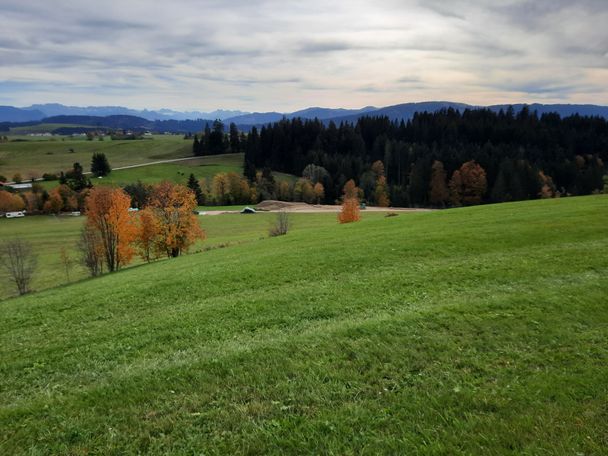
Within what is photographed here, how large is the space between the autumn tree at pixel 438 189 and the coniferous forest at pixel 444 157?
1.05ft

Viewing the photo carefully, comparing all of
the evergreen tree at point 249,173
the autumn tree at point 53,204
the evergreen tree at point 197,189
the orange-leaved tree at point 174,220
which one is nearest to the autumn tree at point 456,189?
the evergreen tree at point 249,173

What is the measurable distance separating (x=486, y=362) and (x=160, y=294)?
15737 mm

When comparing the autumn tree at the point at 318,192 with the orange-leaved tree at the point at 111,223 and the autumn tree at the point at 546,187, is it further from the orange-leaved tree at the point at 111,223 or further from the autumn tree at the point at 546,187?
the orange-leaved tree at the point at 111,223

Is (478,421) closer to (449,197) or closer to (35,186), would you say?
(449,197)

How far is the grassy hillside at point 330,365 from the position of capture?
25.9ft

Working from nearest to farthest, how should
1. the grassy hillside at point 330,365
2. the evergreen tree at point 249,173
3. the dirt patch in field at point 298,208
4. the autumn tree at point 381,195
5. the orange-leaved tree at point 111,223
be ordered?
the grassy hillside at point 330,365 → the orange-leaved tree at point 111,223 → the dirt patch in field at point 298,208 → the autumn tree at point 381,195 → the evergreen tree at point 249,173

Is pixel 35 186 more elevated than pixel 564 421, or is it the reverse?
pixel 564 421

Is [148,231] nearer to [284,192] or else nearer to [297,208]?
[297,208]

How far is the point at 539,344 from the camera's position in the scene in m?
11.1

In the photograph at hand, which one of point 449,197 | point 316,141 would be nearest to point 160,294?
point 449,197

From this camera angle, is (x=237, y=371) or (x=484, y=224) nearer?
(x=237, y=371)

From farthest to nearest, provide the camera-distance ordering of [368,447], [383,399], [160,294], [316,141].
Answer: [316,141] < [160,294] < [383,399] < [368,447]

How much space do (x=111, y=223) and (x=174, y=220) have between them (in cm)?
787

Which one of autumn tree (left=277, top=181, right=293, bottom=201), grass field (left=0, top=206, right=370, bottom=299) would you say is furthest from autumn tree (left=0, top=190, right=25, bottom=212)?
autumn tree (left=277, top=181, right=293, bottom=201)
